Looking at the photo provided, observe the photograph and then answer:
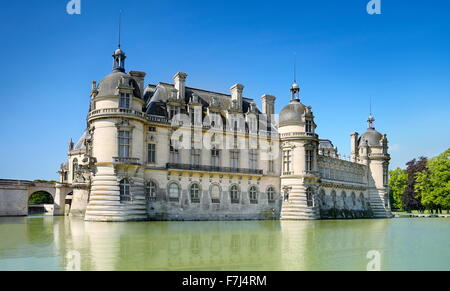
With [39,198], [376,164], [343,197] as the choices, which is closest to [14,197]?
[39,198]

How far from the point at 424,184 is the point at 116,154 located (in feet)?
164

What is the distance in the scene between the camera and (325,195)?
1832 inches

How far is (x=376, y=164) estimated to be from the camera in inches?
2249

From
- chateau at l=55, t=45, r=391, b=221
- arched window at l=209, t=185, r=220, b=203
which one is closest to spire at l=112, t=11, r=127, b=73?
chateau at l=55, t=45, r=391, b=221

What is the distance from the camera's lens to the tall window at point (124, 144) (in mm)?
32531

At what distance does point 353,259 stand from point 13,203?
42.2 metres

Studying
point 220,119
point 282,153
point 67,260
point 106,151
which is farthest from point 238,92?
point 67,260

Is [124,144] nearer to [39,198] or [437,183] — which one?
[437,183]

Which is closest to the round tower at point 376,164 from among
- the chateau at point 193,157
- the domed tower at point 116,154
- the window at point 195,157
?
the chateau at point 193,157

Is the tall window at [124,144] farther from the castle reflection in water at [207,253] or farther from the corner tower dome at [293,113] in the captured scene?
the corner tower dome at [293,113]

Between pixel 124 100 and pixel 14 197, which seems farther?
pixel 14 197

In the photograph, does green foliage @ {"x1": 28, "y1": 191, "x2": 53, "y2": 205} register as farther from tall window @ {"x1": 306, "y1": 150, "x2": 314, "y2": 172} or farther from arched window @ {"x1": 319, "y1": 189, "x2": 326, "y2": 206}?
tall window @ {"x1": 306, "y1": 150, "x2": 314, "y2": 172}

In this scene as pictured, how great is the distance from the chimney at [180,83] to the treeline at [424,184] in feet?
138
